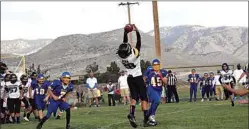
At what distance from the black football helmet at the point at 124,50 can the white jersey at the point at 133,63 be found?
0.35ft

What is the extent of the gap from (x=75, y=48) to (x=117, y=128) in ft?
482

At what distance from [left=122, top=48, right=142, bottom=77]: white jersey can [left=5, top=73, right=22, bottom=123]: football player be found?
22.2ft

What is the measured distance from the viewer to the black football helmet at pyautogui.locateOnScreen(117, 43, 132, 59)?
11625 millimetres

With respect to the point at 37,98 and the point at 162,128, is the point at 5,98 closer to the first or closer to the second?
the point at 37,98

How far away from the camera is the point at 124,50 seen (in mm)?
11656

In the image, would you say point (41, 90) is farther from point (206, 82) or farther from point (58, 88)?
point (206, 82)

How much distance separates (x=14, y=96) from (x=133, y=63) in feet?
23.3

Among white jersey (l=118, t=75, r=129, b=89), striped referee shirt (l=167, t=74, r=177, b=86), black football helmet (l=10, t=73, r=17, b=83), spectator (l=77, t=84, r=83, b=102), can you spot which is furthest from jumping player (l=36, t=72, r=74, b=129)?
spectator (l=77, t=84, r=83, b=102)

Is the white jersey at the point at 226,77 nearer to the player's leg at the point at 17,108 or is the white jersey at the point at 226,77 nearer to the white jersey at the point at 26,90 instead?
the white jersey at the point at 26,90

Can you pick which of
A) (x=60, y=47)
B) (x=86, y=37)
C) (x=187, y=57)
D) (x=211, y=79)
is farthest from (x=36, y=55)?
(x=211, y=79)

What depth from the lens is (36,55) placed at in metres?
157

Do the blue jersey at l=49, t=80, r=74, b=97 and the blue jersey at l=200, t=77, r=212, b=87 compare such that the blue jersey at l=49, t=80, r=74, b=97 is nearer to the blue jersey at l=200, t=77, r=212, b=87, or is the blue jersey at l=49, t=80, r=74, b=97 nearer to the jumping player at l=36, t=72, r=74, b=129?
the jumping player at l=36, t=72, r=74, b=129

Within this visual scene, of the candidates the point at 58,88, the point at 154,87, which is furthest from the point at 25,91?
the point at 154,87

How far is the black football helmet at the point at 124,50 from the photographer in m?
11.6
